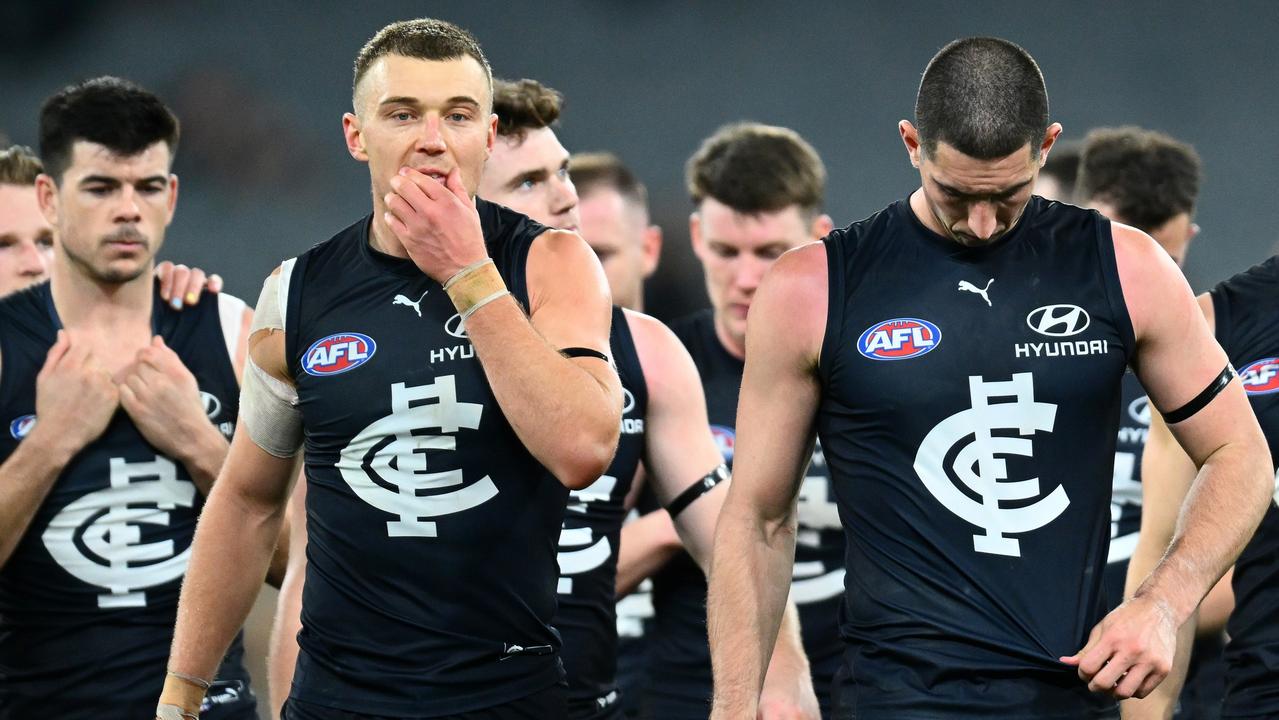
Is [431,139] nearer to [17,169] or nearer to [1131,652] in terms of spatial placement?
[1131,652]

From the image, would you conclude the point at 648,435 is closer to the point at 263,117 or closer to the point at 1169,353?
the point at 1169,353

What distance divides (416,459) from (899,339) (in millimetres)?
1036

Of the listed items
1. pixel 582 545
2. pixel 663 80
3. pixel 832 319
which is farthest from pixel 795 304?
pixel 663 80

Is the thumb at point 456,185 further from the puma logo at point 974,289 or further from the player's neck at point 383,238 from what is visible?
the puma logo at point 974,289

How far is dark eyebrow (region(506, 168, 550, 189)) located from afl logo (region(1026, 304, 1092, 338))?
6.08ft

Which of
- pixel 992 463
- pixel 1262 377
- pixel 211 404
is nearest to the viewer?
pixel 992 463

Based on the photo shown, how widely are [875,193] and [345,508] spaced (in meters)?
7.82

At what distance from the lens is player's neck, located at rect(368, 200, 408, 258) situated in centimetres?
336

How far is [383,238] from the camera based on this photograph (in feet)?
11.1

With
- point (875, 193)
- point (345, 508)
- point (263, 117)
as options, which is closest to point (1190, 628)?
point (345, 508)

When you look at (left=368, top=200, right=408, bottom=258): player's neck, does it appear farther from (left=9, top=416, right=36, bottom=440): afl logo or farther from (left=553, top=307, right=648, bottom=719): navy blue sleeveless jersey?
(left=9, top=416, right=36, bottom=440): afl logo

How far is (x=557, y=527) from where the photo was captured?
10.9 feet

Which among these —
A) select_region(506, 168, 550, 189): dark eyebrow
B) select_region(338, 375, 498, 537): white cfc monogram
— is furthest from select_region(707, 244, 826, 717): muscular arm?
select_region(506, 168, 550, 189): dark eyebrow

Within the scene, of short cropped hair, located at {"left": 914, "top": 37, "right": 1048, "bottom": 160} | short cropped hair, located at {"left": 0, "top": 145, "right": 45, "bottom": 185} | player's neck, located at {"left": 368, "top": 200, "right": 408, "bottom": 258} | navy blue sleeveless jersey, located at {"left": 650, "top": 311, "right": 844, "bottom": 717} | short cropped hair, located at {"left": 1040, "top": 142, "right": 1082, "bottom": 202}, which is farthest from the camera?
short cropped hair, located at {"left": 1040, "top": 142, "right": 1082, "bottom": 202}
